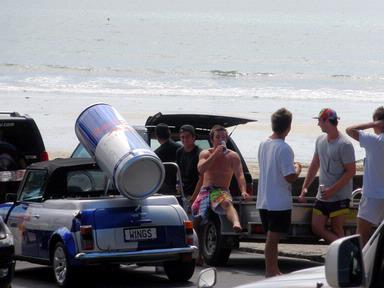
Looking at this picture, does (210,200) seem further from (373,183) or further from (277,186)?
(373,183)

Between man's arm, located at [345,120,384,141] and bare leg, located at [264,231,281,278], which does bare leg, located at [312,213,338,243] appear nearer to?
bare leg, located at [264,231,281,278]

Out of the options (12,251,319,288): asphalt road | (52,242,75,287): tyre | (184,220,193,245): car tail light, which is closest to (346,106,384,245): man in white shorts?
(12,251,319,288): asphalt road

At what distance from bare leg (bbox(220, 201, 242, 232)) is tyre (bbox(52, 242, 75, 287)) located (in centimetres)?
219

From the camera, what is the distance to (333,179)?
1261cm

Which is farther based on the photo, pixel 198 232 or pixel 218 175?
pixel 198 232

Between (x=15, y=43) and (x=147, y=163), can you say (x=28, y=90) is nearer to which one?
(x=147, y=163)

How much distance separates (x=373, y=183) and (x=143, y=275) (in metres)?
3.02

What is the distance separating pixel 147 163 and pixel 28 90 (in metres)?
42.9

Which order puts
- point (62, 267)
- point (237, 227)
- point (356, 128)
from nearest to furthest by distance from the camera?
1. point (356, 128)
2. point (62, 267)
3. point (237, 227)

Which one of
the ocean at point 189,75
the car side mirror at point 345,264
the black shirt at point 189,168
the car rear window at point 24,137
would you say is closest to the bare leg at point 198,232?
the black shirt at point 189,168

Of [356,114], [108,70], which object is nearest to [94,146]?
[356,114]

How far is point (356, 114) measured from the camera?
4362cm

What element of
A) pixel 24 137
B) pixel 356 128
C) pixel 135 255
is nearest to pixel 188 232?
pixel 135 255

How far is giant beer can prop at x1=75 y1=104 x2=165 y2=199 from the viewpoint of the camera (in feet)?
39.0
